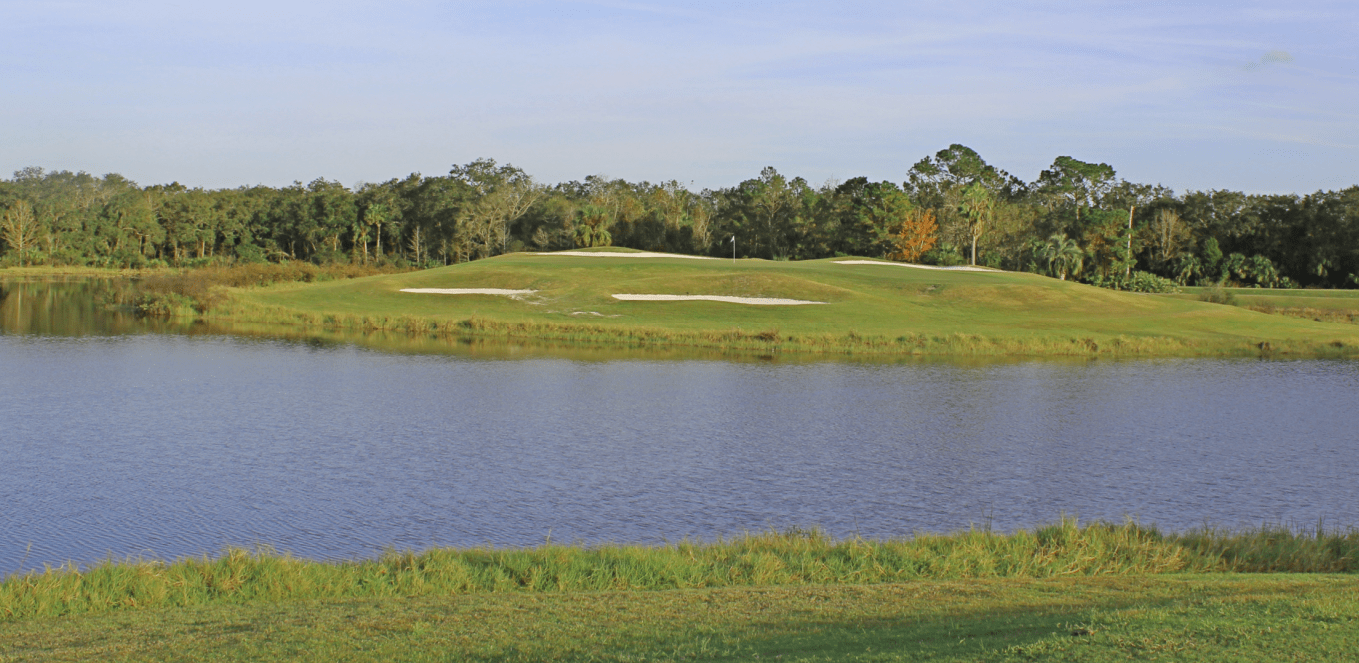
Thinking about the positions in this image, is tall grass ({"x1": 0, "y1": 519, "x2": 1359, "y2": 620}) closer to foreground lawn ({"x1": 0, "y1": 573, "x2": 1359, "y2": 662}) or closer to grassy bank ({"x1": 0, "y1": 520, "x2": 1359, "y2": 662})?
grassy bank ({"x1": 0, "y1": 520, "x2": 1359, "y2": 662})

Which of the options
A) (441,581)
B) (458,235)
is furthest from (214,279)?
(441,581)

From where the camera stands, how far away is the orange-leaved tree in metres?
98.7

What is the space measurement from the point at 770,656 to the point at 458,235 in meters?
104

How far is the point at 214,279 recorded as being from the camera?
2793 inches

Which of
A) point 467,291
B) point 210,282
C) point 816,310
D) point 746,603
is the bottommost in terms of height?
point 746,603

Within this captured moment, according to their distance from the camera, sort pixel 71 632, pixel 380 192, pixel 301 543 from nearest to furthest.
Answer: pixel 71 632 → pixel 301 543 → pixel 380 192

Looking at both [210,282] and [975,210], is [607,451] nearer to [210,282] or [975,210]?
[210,282]

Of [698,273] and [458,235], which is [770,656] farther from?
[458,235]

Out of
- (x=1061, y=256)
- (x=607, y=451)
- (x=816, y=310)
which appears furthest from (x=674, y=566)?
(x=1061, y=256)

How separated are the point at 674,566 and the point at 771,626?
297 centimetres

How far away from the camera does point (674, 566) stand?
12711 mm

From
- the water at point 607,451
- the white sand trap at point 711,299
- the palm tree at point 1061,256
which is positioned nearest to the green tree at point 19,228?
the white sand trap at point 711,299

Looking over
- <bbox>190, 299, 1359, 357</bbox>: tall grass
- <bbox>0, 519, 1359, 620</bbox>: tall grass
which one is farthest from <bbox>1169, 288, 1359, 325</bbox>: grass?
<bbox>0, 519, 1359, 620</bbox>: tall grass

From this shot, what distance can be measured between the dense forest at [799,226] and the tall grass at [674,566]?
76.9 metres
